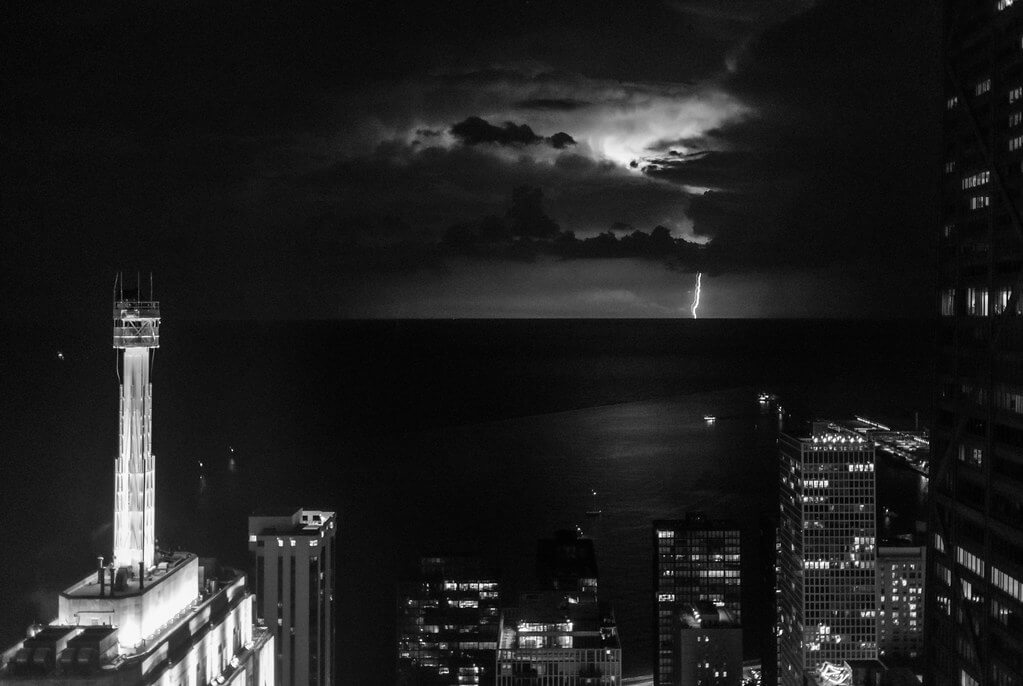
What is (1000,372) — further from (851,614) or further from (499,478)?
(499,478)

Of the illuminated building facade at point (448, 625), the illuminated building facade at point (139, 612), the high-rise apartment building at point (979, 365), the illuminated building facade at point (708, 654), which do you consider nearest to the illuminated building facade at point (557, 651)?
the illuminated building facade at point (708, 654)

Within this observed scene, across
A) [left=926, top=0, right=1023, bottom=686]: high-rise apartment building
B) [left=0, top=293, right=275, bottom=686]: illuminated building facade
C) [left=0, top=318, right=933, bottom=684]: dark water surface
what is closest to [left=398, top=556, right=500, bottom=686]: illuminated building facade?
Result: [left=0, top=318, right=933, bottom=684]: dark water surface

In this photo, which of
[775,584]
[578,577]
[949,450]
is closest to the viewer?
[949,450]

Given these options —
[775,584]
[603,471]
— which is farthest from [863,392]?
[775,584]

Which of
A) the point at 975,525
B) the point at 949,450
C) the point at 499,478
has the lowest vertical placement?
the point at 499,478

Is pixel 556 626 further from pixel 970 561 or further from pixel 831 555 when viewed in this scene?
pixel 970 561

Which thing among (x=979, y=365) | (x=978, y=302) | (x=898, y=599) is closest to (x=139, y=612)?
(x=979, y=365)
